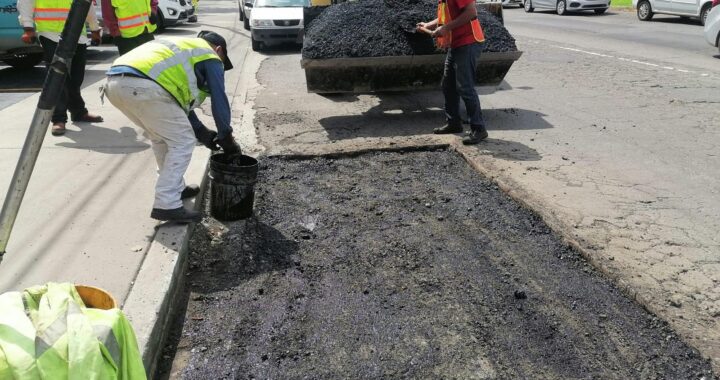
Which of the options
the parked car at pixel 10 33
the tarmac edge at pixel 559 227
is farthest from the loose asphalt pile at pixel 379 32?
the parked car at pixel 10 33

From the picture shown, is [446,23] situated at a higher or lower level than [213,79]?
higher

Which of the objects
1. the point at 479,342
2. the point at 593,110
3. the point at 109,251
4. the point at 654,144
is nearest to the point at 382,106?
the point at 593,110

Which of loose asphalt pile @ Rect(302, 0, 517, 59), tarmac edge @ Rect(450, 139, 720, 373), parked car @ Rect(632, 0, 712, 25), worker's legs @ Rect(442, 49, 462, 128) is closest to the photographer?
tarmac edge @ Rect(450, 139, 720, 373)

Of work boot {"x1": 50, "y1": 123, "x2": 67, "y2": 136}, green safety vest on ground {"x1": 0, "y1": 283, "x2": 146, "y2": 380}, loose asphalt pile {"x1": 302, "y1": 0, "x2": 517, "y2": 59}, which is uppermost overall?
loose asphalt pile {"x1": 302, "y1": 0, "x2": 517, "y2": 59}

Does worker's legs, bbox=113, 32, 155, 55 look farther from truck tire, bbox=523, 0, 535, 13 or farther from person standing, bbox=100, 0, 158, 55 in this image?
truck tire, bbox=523, 0, 535, 13

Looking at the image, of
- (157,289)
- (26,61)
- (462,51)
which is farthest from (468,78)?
(26,61)

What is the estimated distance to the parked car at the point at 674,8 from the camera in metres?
18.0

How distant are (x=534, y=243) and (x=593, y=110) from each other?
471 centimetres

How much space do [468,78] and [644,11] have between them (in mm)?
16967

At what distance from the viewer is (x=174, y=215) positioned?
14.5 feet

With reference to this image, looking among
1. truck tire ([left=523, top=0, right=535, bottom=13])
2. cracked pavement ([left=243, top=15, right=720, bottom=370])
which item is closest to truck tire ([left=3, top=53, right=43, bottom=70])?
cracked pavement ([left=243, top=15, right=720, bottom=370])

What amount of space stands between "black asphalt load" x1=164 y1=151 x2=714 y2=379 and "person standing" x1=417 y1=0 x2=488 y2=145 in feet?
5.50

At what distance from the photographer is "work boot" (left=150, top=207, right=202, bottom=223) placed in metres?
4.40

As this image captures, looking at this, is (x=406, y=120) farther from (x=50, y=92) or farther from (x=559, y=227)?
(x=50, y=92)
